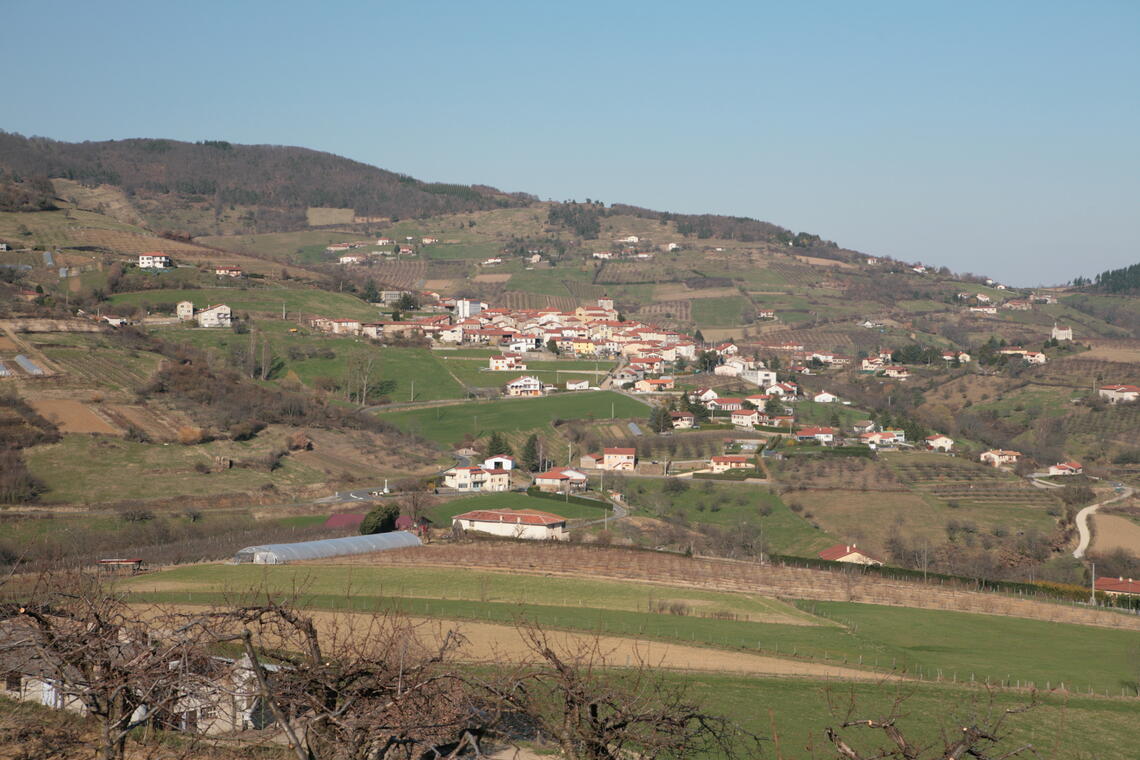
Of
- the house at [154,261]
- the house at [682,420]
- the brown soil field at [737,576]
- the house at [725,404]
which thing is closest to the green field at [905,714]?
the brown soil field at [737,576]

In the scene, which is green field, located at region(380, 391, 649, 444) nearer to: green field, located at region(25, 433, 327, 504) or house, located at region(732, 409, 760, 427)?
house, located at region(732, 409, 760, 427)

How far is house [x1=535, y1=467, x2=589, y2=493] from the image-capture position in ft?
190

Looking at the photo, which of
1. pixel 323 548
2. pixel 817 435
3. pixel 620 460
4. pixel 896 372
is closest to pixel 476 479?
pixel 620 460

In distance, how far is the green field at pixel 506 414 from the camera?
68.4m

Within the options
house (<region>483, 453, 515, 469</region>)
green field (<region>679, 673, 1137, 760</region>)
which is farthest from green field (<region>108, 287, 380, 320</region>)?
green field (<region>679, 673, 1137, 760</region>)

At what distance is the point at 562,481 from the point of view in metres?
58.6

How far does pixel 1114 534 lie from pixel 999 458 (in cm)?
1692

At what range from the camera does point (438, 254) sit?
164 metres

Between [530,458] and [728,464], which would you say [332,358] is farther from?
[728,464]

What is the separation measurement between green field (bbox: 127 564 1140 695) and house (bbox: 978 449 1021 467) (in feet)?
106

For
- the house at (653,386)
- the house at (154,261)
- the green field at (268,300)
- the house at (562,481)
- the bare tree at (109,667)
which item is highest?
the house at (154,261)

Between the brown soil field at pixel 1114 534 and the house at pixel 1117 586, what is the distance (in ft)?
21.0

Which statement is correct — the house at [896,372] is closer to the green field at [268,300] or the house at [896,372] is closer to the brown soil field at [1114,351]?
the brown soil field at [1114,351]

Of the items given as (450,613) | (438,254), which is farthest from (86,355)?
(438,254)
